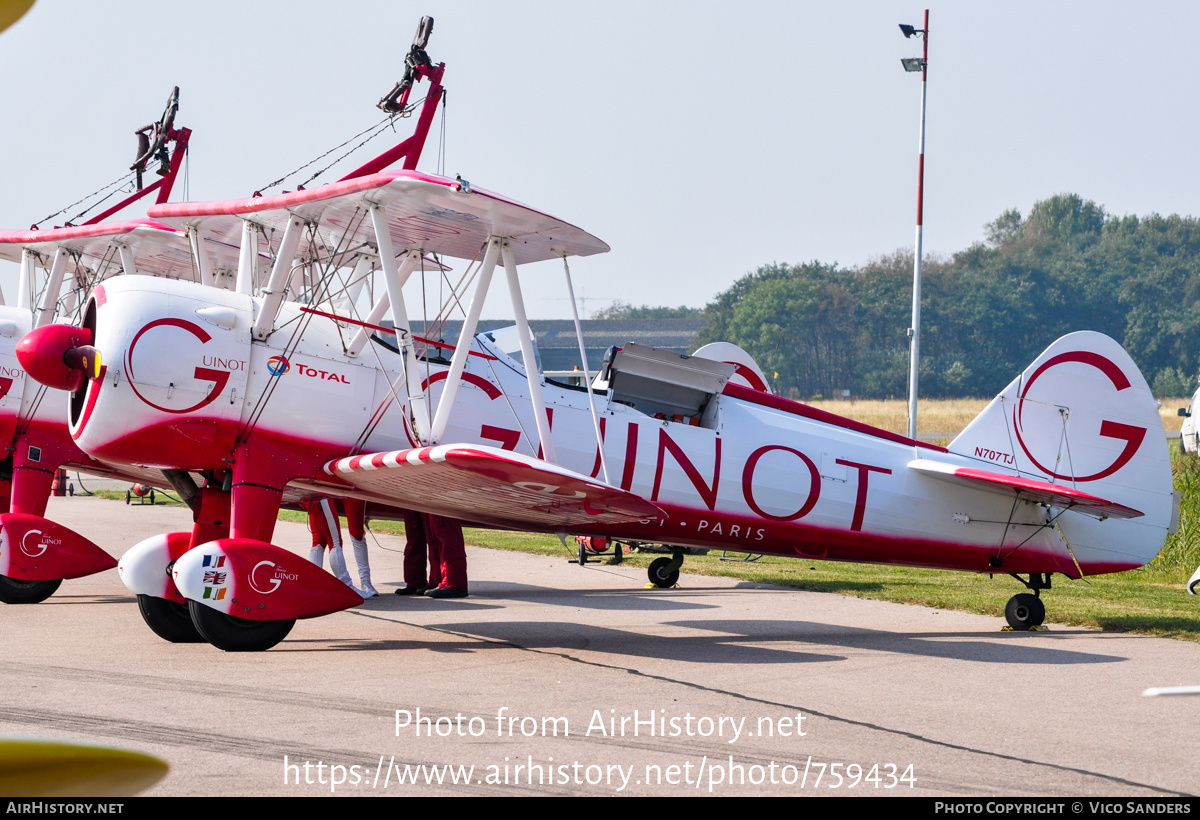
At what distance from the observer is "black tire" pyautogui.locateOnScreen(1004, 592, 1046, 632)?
34.4ft

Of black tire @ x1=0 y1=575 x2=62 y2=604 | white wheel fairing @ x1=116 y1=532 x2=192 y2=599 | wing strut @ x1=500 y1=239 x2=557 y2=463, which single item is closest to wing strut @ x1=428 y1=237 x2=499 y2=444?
wing strut @ x1=500 y1=239 x2=557 y2=463

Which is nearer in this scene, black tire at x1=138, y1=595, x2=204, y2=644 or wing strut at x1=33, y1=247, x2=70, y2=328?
black tire at x1=138, y1=595, x2=204, y2=644

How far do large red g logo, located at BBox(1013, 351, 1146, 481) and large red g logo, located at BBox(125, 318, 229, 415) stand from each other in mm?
7569

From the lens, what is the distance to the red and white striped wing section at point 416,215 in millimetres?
8312

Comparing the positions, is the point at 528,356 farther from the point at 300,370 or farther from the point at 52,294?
the point at 52,294

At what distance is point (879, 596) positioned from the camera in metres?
12.9

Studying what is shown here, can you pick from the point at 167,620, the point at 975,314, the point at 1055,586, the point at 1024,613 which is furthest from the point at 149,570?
the point at 975,314

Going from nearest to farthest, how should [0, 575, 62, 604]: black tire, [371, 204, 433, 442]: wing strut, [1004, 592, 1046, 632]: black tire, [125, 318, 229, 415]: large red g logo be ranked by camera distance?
1. [125, 318, 229, 415]: large red g logo
2. [371, 204, 433, 442]: wing strut
3. [1004, 592, 1046, 632]: black tire
4. [0, 575, 62, 604]: black tire

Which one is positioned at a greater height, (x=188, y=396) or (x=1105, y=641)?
(x=188, y=396)

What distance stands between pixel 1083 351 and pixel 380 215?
23.2 feet

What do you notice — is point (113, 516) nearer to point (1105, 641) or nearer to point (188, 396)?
point (188, 396)

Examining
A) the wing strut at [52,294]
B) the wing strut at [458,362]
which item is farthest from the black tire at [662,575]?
the wing strut at [52,294]

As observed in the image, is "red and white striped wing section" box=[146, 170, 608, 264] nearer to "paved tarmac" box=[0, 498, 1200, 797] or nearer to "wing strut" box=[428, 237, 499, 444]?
"wing strut" box=[428, 237, 499, 444]

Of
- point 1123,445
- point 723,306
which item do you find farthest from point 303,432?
point 723,306
